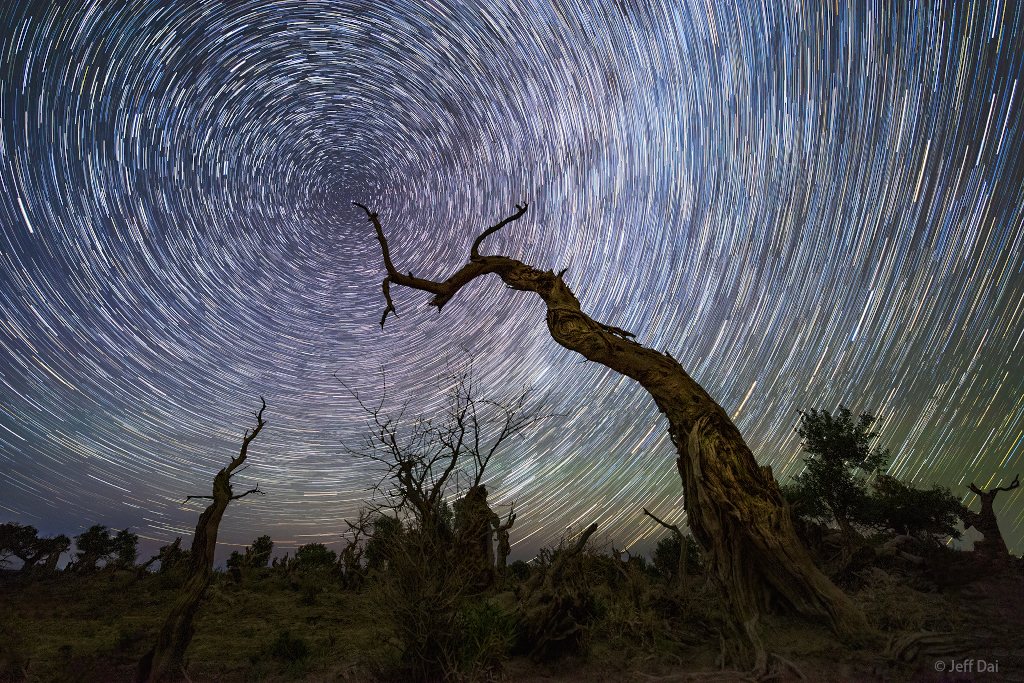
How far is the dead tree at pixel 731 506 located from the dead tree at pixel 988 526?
21.4 feet

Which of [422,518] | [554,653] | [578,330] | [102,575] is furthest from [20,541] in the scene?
[578,330]

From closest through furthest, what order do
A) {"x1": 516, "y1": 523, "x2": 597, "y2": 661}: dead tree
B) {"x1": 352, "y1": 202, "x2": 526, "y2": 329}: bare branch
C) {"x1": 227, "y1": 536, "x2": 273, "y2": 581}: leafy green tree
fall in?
{"x1": 516, "y1": 523, "x2": 597, "y2": 661}: dead tree, {"x1": 352, "y1": 202, "x2": 526, "y2": 329}: bare branch, {"x1": 227, "y1": 536, "x2": 273, "y2": 581}: leafy green tree

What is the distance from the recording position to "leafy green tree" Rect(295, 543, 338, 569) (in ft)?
70.3

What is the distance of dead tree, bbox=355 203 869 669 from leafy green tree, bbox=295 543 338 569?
786 inches

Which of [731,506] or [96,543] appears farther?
[96,543]

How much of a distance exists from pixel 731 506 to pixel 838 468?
42.5ft

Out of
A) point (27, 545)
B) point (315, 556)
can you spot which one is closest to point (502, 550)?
point (315, 556)

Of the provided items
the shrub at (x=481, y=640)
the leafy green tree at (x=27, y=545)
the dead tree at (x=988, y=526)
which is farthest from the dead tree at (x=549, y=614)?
the leafy green tree at (x=27, y=545)

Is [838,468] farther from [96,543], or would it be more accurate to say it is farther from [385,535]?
[96,543]

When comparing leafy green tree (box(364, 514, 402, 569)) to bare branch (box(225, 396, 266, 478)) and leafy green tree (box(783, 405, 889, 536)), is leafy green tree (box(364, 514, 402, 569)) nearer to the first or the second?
bare branch (box(225, 396, 266, 478))

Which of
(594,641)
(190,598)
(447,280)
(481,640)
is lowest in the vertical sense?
(594,641)

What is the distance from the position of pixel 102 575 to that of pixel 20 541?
522 centimetres

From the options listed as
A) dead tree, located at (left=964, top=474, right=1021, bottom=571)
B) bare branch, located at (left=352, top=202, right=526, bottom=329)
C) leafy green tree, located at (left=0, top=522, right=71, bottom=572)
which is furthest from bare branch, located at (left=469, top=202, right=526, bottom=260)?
leafy green tree, located at (left=0, top=522, right=71, bottom=572)

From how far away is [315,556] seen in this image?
2245 cm
